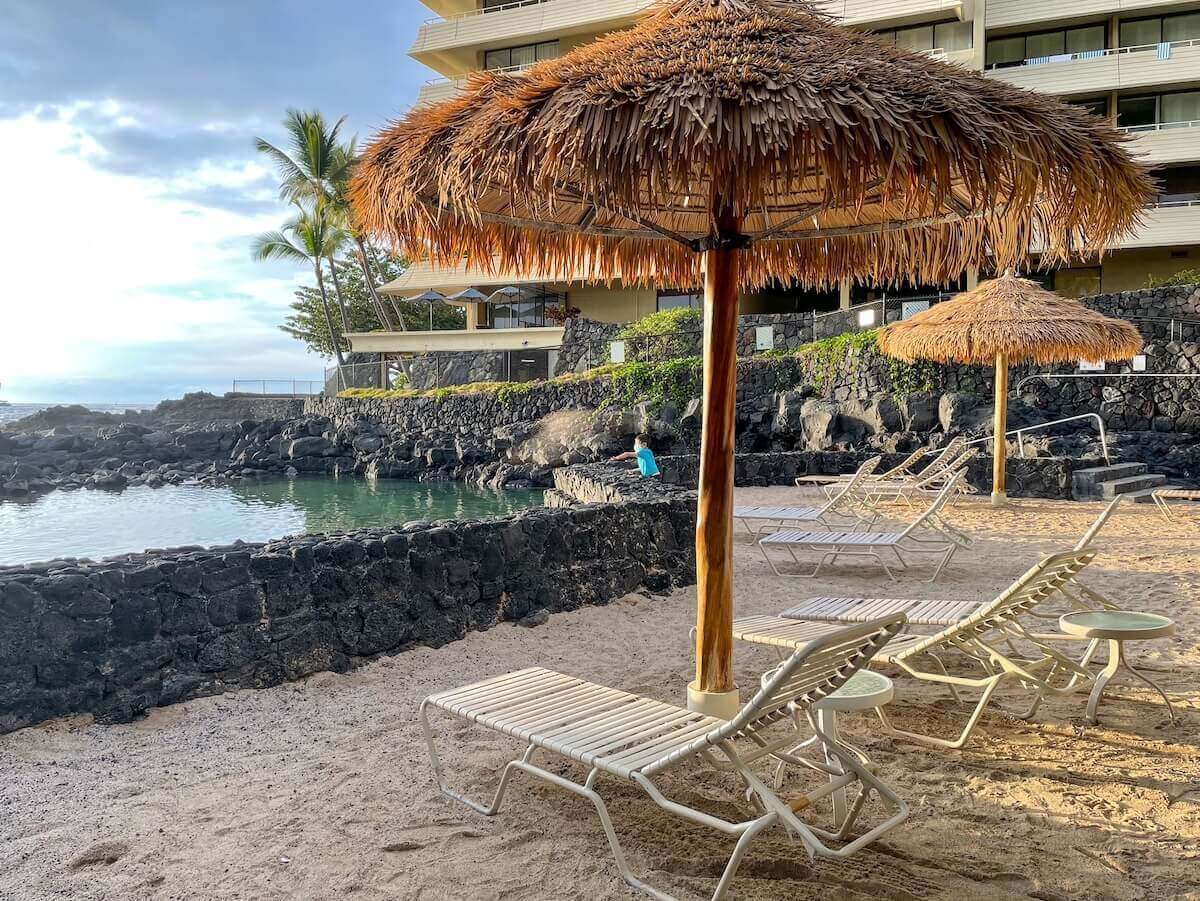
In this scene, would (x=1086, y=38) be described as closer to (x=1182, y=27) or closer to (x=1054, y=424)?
(x=1182, y=27)

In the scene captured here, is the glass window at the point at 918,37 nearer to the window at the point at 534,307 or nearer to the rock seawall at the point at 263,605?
the window at the point at 534,307

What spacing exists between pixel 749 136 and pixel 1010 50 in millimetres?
29175

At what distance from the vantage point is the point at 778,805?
244 centimetres

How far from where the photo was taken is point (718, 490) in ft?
12.4

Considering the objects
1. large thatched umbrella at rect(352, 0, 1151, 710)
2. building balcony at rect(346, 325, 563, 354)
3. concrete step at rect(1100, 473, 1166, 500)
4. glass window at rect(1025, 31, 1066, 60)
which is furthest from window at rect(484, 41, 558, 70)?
large thatched umbrella at rect(352, 0, 1151, 710)

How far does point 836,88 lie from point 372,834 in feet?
9.99

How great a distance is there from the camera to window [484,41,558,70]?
3197 cm

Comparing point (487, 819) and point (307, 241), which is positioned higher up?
point (307, 241)

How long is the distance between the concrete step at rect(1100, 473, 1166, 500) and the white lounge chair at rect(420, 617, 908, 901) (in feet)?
38.5

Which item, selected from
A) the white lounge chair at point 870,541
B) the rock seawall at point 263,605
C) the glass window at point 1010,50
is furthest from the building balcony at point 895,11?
the rock seawall at point 263,605

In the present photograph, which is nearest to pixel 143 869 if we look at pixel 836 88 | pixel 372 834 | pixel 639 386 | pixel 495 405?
pixel 372 834

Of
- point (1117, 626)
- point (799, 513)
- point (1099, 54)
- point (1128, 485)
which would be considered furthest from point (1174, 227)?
point (1117, 626)

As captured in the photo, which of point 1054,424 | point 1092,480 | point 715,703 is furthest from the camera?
point 1054,424

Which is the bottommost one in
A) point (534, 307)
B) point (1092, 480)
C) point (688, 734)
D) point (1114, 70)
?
point (688, 734)
